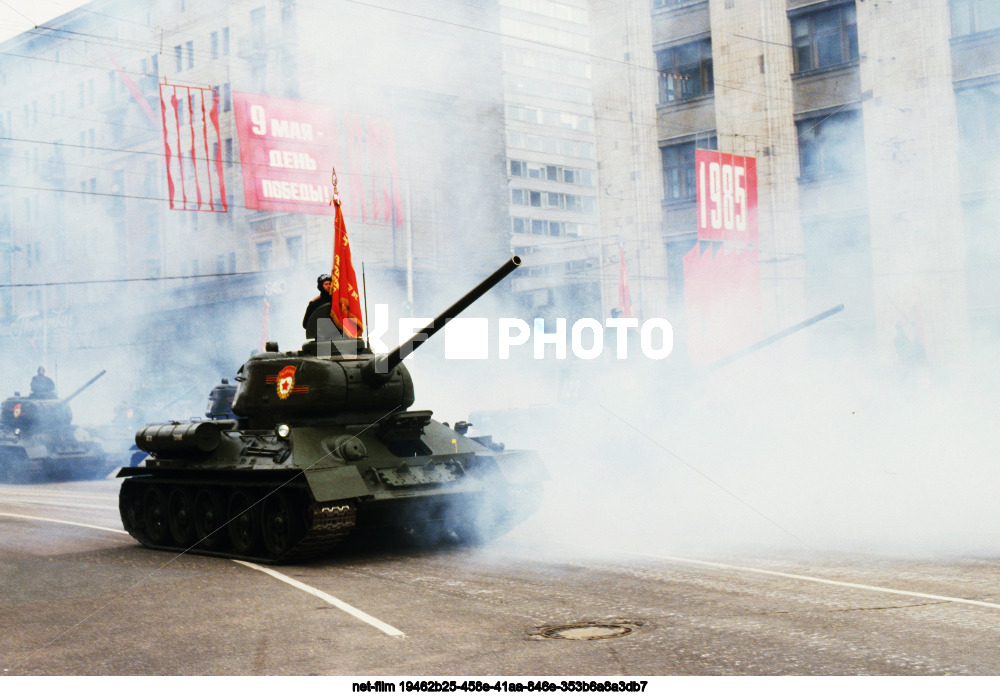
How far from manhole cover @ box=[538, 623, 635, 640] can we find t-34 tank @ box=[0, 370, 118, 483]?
17.5 m

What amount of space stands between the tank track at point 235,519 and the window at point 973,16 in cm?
761

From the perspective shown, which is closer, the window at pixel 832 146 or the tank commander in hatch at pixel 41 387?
the window at pixel 832 146

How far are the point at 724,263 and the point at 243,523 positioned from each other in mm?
8864

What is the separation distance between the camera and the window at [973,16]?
11422 millimetres

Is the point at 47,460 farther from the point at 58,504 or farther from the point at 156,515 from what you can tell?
the point at 156,515

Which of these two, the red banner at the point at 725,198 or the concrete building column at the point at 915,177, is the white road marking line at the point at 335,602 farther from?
the red banner at the point at 725,198

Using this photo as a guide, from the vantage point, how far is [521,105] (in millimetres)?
22062

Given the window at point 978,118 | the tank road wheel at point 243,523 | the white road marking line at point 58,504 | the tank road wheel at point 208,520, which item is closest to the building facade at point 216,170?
the white road marking line at point 58,504

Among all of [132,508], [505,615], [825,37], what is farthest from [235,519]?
[825,37]

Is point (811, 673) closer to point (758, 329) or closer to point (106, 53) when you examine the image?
point (758, 329)

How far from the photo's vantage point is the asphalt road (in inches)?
208

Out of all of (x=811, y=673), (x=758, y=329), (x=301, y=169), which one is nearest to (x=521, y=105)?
(x=301, y=169)

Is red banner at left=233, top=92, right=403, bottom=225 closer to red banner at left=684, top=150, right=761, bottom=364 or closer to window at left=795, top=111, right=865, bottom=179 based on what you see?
red banner at left=684, top=150, right=761, bottom=364

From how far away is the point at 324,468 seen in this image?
9.14 meters
